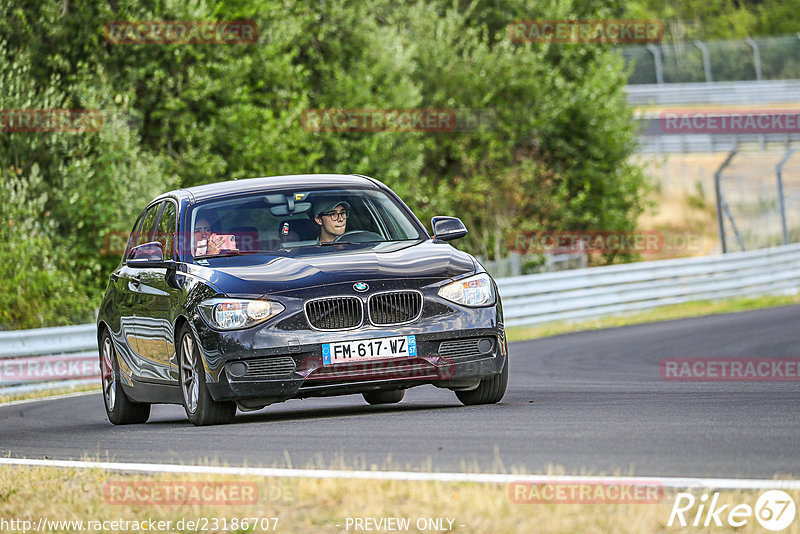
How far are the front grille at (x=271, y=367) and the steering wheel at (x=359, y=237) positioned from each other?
1.29 m

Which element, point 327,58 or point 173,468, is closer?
point 173,468

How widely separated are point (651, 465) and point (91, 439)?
14.5 ft

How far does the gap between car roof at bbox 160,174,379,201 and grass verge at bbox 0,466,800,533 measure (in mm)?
3428

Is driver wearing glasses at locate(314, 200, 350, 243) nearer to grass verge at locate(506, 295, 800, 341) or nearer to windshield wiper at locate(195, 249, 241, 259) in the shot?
windshield wiper at locate(195, 249, 241, 259)

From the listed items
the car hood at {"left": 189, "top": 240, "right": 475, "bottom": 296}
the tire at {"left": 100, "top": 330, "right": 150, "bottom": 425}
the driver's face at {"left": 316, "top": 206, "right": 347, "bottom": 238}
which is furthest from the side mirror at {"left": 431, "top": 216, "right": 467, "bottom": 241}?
the tire at {"left": 100, "top": 330, "right": 150, "bottom": 425}

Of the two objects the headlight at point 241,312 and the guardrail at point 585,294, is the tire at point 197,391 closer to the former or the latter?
the headlight at point 241,312

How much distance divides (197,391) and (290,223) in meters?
1.39

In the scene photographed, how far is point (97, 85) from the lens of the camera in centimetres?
2452

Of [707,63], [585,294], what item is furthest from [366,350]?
[707,63]

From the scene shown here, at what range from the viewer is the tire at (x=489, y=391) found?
28.8 feet

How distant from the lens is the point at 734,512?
4.65m

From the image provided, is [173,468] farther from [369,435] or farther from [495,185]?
[495,185]

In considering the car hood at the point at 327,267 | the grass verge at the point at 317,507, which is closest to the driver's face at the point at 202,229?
the car hood at the point at 327,267

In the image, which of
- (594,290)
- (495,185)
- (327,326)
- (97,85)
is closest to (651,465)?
(327,326)
